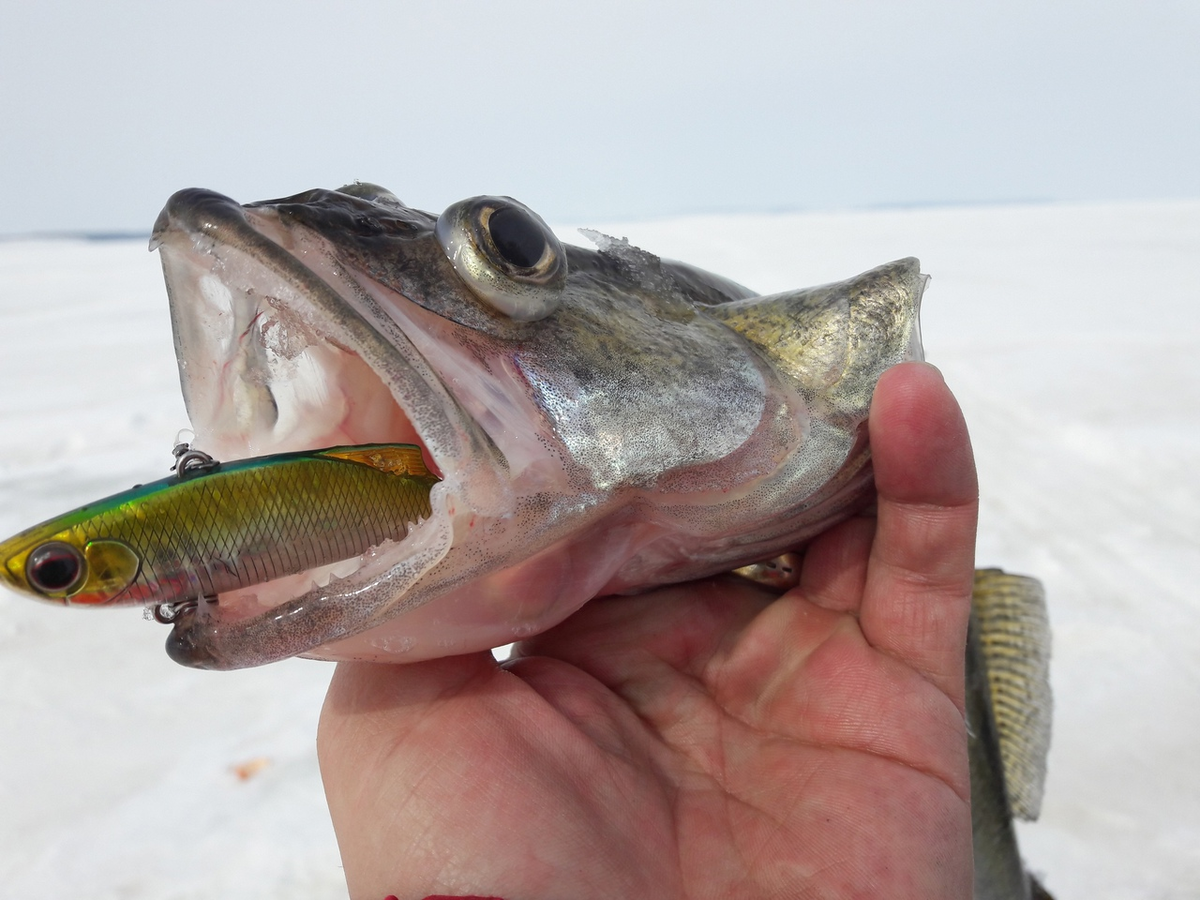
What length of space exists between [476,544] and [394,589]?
0.42 ft

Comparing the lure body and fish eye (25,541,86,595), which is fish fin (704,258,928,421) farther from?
fish eye (25,541,86,595)

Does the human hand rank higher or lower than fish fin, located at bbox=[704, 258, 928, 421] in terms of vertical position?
lower

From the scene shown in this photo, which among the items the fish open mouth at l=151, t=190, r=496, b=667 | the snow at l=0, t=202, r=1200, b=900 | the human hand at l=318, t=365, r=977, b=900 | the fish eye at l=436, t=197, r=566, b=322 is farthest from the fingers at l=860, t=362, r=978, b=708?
the snow at l=0, t=202, r=1200, b=900

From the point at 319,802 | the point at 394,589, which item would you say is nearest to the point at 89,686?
the point at 319,802

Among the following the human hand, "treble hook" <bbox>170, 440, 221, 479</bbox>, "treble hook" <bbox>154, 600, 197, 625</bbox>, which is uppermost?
"treble hook" <bbox>170, 440, 221, 479</bbox>

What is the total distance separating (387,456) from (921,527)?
40.6 inches

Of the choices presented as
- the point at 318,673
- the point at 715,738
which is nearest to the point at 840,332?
the point at 715,738

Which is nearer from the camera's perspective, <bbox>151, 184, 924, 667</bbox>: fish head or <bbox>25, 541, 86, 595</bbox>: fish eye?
<bbox>25, 541, 86, 595</bbox>: fish eye

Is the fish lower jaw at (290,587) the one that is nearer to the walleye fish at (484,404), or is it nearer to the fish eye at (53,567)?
the walleye fish at (484,404)

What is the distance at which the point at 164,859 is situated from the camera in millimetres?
2291

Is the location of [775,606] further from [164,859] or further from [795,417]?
[164,859]

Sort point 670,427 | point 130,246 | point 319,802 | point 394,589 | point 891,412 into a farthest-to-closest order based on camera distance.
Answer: point 130,246 < point 319,802 < point 891,412 < point 670,427 < point 394,589

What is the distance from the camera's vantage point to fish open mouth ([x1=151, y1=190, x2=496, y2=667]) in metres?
1.00

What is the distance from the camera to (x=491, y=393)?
110 centimetres
